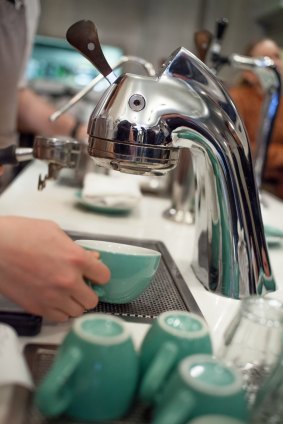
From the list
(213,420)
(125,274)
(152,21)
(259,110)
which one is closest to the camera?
(213,420)

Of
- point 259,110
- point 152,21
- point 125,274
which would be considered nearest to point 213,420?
point 125,274

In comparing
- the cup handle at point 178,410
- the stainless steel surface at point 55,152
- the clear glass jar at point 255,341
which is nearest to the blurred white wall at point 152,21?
the stainless steel surface at point 55,152

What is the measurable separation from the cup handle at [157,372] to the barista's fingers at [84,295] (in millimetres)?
113

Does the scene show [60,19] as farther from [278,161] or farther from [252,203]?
[252,203]

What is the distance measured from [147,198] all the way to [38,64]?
2912 mm

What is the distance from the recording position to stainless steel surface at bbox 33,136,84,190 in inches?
28.1

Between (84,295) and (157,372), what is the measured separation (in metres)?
0.13

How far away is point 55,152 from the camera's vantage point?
0.72 meters

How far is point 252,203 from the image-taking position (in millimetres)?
553

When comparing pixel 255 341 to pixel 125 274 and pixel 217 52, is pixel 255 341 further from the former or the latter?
pixel 217 52

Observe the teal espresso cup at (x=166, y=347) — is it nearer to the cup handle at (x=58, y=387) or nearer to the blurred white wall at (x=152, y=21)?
the cup handle at (x=58, y=387)

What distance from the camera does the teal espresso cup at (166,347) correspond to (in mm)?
308

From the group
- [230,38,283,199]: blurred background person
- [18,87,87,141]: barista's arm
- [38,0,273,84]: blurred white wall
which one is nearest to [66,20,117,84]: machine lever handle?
[18,87,87,141]: barista's arm

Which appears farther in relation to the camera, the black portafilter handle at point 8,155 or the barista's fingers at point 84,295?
the black portafilter handle at point 8,155
